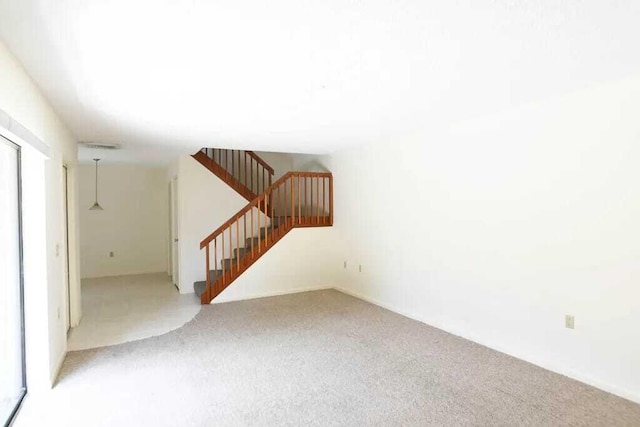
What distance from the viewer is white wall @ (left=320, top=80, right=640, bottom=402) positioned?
101 inches

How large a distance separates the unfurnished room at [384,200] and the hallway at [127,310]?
0.20 feet

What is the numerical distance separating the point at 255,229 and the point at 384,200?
2.50 meters

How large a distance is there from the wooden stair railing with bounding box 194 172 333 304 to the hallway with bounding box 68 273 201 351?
46 cm

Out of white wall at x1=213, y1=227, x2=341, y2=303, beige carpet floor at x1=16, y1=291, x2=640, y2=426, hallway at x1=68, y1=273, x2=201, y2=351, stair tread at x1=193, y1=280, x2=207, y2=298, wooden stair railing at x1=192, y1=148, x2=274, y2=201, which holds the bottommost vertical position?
hallway at x1=68, y1=273, x2=201, y2=351

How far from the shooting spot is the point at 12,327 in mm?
2527

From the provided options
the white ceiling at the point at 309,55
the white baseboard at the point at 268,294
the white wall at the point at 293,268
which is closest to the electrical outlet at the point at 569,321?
the white ceiling at the point at 309,55

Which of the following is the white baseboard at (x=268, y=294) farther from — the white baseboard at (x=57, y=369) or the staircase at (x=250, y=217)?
the white baseboard at (x=57, y=369)

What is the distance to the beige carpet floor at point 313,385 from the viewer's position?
230 centimetres

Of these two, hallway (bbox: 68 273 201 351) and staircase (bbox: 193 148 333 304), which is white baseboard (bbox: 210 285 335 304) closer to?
staircase (bbox: 193 148 333 304)

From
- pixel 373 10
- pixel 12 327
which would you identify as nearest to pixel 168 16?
pixel 373 10

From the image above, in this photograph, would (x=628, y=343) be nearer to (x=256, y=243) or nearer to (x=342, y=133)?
(x=342, y=133)

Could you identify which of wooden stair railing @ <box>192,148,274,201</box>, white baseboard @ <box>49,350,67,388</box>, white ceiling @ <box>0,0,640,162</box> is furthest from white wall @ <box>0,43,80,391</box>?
wooden stair railing @ <box>192,148,274,201</box>

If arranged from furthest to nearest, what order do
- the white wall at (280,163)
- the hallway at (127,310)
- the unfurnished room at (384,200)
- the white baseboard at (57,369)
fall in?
the white wall at (280,163), the hallway at (127,310), the white baseboard at (57,369), the unfurnished room at (384,200)

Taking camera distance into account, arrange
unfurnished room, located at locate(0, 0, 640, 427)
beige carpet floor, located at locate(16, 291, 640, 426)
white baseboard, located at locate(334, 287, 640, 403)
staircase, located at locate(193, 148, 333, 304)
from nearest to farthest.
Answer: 1. unfurnished room, located at locate(0, 0, 640, 427)
2. beige carpet floor, located at locate(16, 291, 640, 426)
3. white baseboard, located at locate(334, 287, 640, 403)
4. staircase, located at locate(193, 148, 333, 304)
